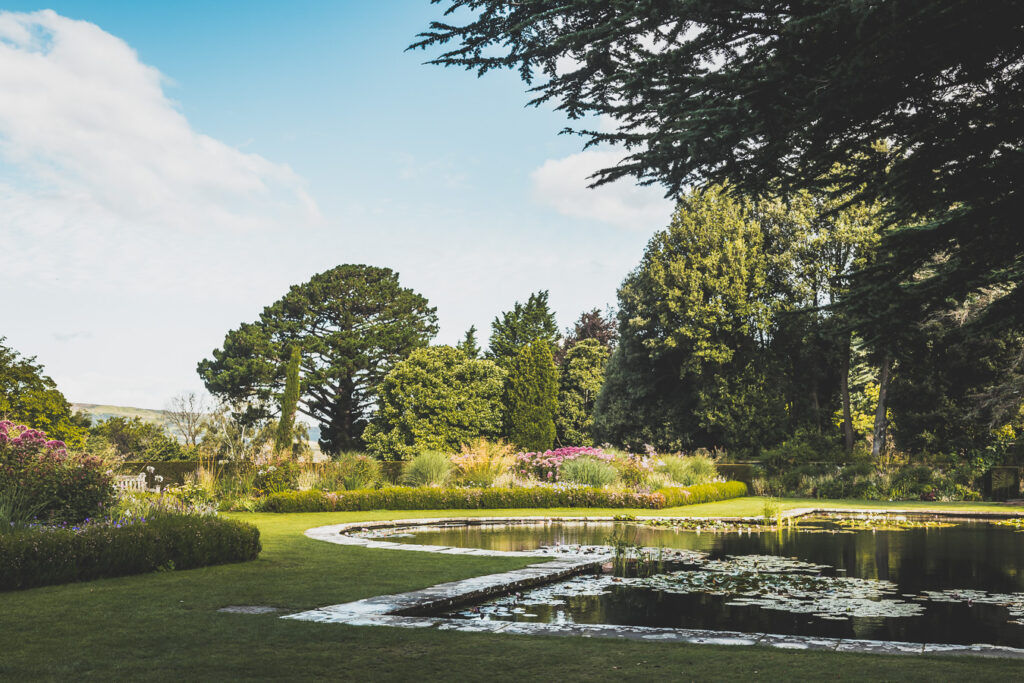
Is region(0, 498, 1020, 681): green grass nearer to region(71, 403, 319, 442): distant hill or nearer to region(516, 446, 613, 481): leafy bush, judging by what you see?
region(516, 446, 613, 481): leafy bush

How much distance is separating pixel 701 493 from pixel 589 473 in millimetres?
2937

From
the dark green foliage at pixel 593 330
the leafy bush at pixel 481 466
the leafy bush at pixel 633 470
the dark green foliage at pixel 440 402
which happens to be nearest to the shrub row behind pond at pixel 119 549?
the leafy bush at pixel 481 466

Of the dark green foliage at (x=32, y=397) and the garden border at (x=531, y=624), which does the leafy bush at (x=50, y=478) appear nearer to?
the garden border at (x=531, y=624)

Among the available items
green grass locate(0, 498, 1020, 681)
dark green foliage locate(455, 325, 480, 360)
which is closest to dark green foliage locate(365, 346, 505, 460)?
dark green foliage locate(455, 325, 480, 360)

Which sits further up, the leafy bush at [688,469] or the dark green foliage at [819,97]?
the dark green foliage at [819,97]

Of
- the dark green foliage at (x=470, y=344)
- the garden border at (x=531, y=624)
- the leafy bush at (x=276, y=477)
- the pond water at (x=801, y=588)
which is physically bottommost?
the pond water at (x=801, y=588)

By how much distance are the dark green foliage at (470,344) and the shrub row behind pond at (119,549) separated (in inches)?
953

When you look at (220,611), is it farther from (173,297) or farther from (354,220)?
(354,220)

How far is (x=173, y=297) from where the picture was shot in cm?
1520

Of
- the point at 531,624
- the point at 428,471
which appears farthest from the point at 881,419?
the point at 531,624

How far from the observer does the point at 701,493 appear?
18.3m

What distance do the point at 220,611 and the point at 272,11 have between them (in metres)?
9.42

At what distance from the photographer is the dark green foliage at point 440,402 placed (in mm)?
28531

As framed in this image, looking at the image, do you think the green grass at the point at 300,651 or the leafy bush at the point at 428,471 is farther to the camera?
the leafy bush at the point at 428,471
